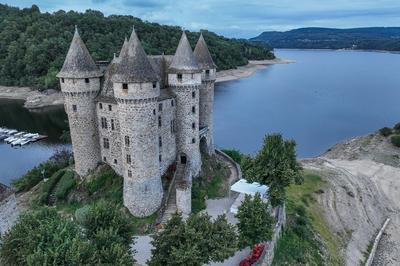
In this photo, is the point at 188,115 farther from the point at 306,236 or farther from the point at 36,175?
the point at 36,175

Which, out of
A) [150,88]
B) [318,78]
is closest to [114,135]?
[150,88]

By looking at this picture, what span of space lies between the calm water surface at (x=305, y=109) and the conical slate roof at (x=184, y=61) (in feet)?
132

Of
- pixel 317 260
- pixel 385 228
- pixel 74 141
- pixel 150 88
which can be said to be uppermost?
pixel 150 88

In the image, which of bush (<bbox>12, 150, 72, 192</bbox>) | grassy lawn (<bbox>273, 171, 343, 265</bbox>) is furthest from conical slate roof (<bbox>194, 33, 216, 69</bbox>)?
bush (<bbox>12, 150, 72, 192</bbox>)

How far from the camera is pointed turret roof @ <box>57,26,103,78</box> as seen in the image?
132ft

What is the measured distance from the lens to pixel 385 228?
52469 mm

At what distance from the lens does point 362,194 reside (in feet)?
193

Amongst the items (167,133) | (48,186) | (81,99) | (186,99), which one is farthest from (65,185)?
(186,99)

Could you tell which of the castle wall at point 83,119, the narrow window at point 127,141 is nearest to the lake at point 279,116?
the castle wall at point 83,119

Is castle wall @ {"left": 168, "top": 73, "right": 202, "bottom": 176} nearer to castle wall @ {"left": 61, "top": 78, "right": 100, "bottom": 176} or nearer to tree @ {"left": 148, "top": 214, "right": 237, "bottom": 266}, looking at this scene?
castle wall @ {"left": 61, "top": 78, "right": 100, "bottom": 176}

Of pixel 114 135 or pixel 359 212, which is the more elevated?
pixel 114 135

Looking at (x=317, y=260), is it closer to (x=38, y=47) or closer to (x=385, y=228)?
(x=385, y=228)

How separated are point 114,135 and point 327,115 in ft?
262

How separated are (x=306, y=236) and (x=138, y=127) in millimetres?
20834
